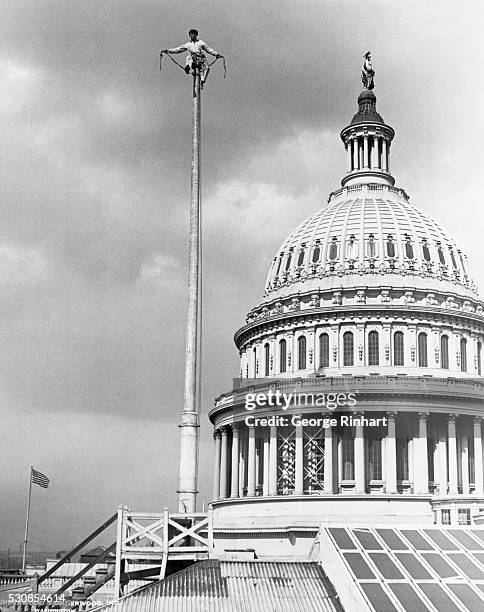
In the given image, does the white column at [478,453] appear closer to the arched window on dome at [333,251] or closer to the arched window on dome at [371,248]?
the arched window on dome at [371,248]

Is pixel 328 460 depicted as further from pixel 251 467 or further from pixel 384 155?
pixel 384 155

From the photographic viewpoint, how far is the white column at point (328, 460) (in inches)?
3164

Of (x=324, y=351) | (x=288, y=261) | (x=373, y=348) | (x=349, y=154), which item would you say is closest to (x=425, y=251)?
(x=373, y=348)

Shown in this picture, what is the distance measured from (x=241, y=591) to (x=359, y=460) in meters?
51.7

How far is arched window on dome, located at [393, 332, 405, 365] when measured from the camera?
9050 centimetres

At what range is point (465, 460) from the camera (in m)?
81.7

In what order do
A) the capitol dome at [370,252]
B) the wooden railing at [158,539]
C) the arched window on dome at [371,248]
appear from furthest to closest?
1. the arched window on dome at [371,248]
2. the capitol dome at [370,252]
3. the wooden railing at [158,539]

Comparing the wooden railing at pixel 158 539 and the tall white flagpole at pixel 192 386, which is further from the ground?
the tall white flagpole at pixel 192 386

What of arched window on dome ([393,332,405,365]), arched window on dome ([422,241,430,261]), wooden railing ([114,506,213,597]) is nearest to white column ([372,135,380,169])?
arched window on dome ([422,241,430,261])

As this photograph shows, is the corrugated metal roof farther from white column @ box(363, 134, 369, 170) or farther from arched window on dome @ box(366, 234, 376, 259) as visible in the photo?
white column @ box(363, 134, 369, 170)

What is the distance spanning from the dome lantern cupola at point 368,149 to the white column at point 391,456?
36823 millimetres

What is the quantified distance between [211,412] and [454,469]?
967 inches

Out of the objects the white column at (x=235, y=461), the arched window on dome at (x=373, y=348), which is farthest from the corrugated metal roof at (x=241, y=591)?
the arched window on dome at (x=373, y=348)

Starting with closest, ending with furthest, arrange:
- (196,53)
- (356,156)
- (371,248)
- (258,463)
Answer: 1. (196,53)
2. (258,463)
3. (371,248)
4. (356,156)
